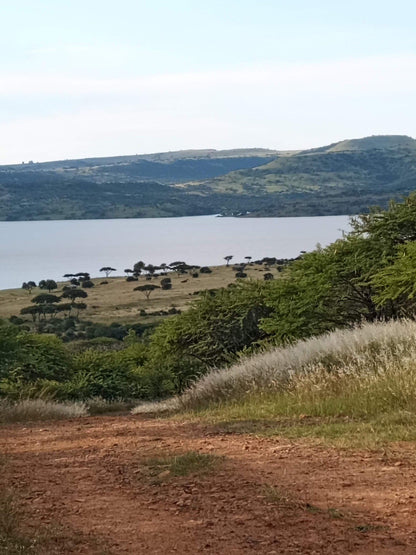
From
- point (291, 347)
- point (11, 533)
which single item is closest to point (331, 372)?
point (291, 347)

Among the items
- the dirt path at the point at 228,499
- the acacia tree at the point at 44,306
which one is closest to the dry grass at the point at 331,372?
the dirt path at the point at 228,499

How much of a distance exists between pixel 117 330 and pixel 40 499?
57.9 meters

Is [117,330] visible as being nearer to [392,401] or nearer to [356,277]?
[356,277]

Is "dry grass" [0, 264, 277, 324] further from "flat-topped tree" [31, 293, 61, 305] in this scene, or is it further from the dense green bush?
the dense green bush

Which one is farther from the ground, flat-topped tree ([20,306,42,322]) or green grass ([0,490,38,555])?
green grass ([0,490,38,555])

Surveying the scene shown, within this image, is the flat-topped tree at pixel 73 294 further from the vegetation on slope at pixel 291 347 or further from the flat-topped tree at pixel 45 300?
the vegetation on slope at pixel 291 347

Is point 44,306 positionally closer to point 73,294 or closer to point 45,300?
point 45,300

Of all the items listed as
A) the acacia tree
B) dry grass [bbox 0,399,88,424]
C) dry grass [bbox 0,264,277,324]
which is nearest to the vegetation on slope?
dry grass [bbox 0,399,88,424]

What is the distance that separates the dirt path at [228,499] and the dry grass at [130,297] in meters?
63.8

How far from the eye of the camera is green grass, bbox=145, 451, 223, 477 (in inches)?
282

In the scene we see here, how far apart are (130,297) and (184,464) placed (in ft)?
286

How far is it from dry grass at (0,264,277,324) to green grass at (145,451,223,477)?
2520 inches

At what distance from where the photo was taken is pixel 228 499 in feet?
20.1

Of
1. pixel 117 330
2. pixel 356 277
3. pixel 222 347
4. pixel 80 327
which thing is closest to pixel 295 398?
pixel 356 277
